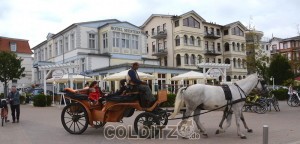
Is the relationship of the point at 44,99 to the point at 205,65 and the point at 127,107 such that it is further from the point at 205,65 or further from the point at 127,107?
the point at 127,107

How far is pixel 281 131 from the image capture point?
11.5 meters

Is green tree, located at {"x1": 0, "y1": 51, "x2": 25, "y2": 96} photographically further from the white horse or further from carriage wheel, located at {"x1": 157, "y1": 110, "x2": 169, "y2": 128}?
the white horse

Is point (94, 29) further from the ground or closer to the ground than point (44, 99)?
further from the ground

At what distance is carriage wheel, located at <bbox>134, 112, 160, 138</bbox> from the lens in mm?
10039

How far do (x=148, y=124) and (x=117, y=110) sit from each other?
43.9 inches

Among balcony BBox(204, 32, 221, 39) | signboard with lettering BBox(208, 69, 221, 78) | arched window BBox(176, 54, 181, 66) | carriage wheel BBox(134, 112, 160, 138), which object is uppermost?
balcony BBox(204, 32, 221, 39)

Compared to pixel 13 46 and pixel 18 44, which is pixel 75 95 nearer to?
pixel 13 46

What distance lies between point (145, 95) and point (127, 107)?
2.49 feet

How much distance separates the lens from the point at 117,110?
34.8 ft

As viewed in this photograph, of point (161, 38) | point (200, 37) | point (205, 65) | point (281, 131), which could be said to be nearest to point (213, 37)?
point (200, 37)

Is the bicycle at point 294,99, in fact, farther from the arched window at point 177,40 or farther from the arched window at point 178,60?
the arched window at point 177,40

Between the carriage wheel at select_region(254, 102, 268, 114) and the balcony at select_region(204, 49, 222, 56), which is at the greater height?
the balcony at select_region(204, 49, 222, 56)

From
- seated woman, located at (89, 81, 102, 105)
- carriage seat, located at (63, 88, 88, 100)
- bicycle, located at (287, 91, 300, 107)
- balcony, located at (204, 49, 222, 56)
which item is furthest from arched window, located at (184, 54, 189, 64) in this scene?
carriage seat, located at (63, 88, 88, 100)

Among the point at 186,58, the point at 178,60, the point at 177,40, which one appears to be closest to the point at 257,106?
the point at 186,58
